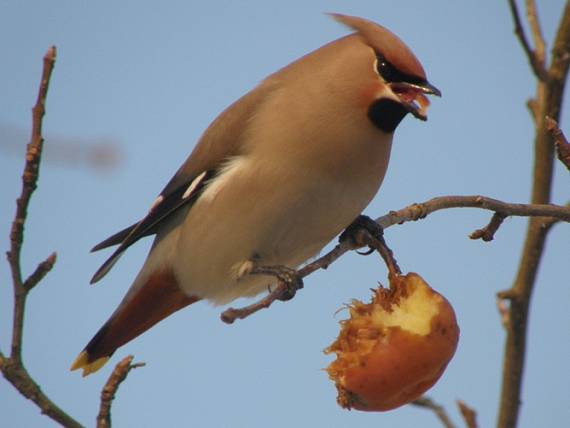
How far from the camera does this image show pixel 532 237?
3256mm

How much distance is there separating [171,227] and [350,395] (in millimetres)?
1536

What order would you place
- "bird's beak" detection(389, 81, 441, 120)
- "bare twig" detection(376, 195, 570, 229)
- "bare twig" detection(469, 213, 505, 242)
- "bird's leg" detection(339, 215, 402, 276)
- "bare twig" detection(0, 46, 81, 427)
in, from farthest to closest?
"bird's beak" detection(389, 81, 441, 120) < "bird's leg" detection(339, 215, 402, 276) < "bare twig" detection(469, 213, 505, 242) < "bare twig" detection(376, 195, 570, 229) < "bare twig" detection(0, 46, 81, 427)

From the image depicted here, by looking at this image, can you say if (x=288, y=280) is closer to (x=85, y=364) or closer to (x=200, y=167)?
(x=200, y=167)

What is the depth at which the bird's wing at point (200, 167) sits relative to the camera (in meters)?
3.63

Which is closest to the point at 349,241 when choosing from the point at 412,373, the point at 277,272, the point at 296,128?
the point at 277,272

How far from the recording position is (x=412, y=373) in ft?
8.07

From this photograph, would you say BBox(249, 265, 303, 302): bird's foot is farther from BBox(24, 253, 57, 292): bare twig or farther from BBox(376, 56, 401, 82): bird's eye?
BBox(24, 253, 57, 292): bare twig

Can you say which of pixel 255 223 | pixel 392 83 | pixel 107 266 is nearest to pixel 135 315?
pixel 107 266

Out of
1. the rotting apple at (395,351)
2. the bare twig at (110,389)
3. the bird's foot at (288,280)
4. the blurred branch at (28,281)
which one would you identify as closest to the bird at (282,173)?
the bird's foot at (288,280)

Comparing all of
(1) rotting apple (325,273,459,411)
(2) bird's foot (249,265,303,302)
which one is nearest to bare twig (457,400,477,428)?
(1) rotting apple (325,273,459,411)

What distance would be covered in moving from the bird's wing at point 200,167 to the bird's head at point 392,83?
1.54 ft

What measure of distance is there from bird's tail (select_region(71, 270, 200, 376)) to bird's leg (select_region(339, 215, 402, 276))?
77 cm

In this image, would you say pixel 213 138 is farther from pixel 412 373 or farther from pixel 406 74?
pixel 412 373

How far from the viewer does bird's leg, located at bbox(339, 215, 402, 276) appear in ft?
9.31
